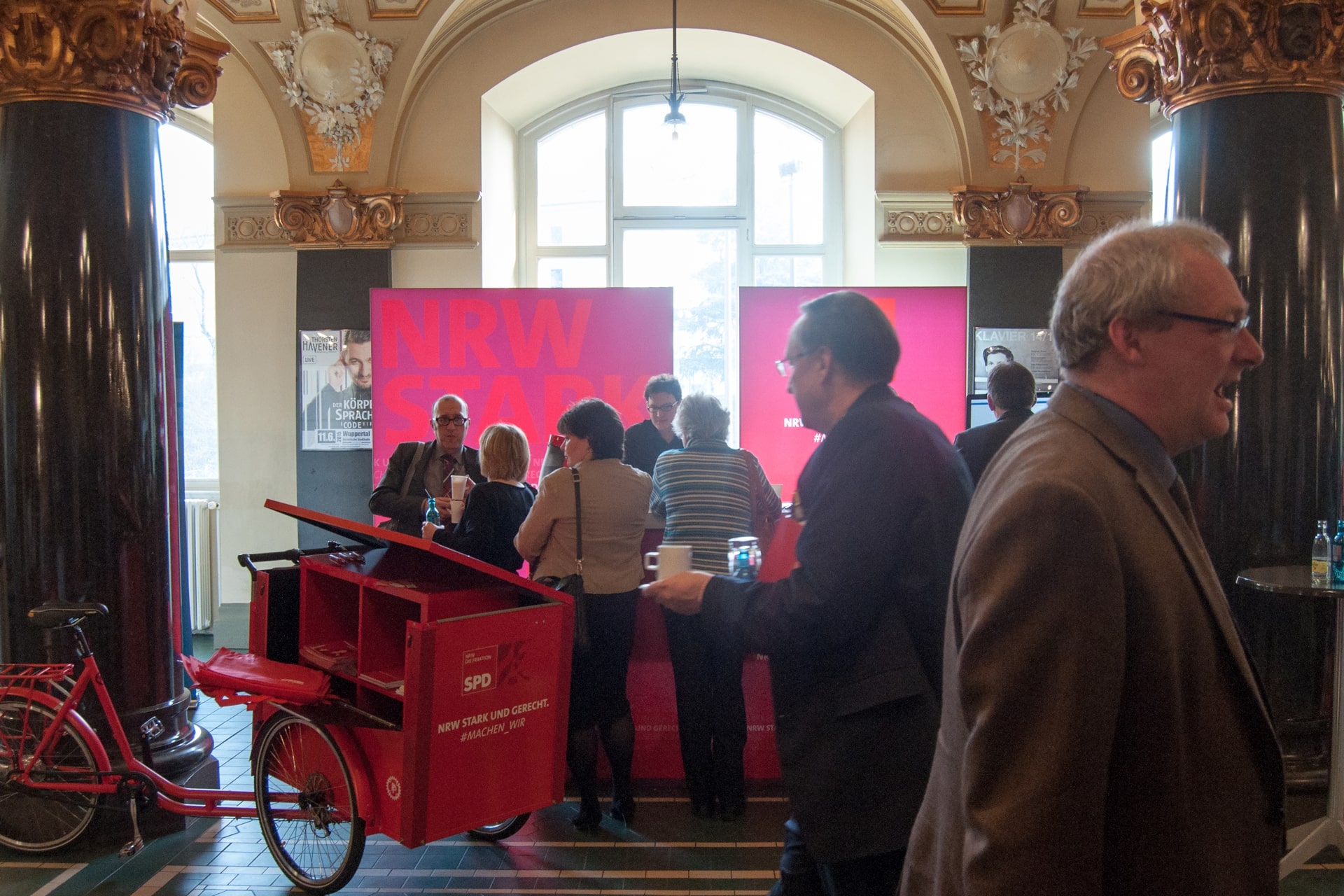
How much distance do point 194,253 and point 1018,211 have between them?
7.36m

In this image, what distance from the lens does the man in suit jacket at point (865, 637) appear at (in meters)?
1.88

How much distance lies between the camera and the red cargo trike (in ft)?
10.6

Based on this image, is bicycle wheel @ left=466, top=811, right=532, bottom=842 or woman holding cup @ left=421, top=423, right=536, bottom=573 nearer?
bicycle wheel @ left=466, top=811, right=532, bottom=842

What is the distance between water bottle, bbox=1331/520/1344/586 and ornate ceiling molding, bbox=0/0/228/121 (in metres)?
5.10

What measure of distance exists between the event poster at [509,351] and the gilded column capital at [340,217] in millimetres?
1054

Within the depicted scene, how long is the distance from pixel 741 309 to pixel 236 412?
13.9 ft

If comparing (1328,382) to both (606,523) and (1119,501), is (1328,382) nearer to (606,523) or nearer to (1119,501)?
(606,523)

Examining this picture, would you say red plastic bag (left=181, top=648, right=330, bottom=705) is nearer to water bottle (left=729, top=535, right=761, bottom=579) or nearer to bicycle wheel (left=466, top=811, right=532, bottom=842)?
bicycle wheel (left=466, top=811, right=532, bottom=842)

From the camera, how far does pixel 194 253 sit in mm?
9461

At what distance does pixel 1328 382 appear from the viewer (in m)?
4.35

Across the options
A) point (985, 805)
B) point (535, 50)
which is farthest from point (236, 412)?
point (985, 805)

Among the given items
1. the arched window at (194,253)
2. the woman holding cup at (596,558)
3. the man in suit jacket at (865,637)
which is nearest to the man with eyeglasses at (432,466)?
the woman holding cup at (596,558)

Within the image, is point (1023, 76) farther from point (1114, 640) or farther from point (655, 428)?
point (1114, 640)

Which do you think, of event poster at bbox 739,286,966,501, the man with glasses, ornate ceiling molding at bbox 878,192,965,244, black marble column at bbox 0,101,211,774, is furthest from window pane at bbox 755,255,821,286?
black marble column at bbox 0,101,211,774
